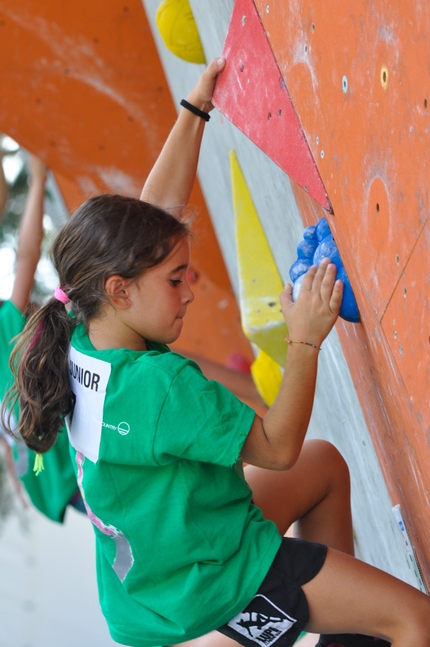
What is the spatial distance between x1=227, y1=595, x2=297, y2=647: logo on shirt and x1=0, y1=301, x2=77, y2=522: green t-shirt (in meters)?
1.33

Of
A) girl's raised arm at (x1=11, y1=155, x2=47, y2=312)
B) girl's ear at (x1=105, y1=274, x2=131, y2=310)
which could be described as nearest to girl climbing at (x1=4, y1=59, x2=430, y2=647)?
girl's ear at (x1=105, y1=274, x2=131, y2=310)

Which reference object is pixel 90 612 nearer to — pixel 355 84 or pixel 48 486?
pixel 48 486

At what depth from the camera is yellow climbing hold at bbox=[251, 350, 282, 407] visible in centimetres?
264

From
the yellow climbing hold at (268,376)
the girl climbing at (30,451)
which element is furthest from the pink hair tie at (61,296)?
the yellow climbing hold at (268,376)

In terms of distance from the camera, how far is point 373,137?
2.63ft

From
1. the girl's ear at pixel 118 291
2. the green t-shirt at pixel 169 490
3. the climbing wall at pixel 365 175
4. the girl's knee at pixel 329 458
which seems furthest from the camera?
the girl's knee at pixel 329 458

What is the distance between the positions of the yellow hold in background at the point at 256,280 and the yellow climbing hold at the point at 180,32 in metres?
0.32

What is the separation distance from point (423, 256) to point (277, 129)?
55cm

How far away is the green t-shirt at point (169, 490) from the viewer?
1104mm

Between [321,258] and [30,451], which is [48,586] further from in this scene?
[321,258]

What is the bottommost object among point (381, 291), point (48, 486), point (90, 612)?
point (90, 612)

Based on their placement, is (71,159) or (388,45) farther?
(71,159)

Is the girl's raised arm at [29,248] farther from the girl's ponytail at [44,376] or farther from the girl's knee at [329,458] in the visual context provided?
the girl's knee at [329,458]

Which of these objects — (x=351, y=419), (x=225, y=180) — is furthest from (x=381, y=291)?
(x=225, y=180)
